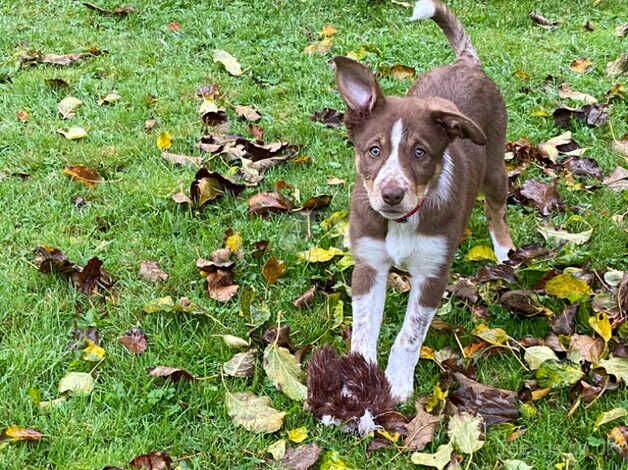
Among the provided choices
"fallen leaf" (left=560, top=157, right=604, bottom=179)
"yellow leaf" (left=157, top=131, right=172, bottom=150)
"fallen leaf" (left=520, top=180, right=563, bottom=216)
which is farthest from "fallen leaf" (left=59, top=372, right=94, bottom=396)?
"fallen leaf" (left=560, top=157, right=604, bottom=179)

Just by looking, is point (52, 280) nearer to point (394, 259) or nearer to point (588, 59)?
point (394, 259)

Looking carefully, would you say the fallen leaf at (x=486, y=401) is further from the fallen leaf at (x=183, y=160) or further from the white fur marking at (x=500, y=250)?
the fallen leaf at (x=183, y=160)

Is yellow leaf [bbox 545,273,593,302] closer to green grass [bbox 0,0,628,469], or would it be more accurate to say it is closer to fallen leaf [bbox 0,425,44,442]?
green grass [bbox 0,0,628,469]

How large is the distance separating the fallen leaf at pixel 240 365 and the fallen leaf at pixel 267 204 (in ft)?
4.36

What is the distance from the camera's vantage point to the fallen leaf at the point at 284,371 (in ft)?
11.5

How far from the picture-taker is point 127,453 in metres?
3.19

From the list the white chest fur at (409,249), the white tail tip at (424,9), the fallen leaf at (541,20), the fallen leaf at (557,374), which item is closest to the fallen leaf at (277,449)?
the white chest fur at (409,249)

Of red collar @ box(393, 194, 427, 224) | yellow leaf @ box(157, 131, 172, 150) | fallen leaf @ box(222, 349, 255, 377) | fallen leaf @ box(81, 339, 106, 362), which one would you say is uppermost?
red collar @ box(393, 194, 427, 224)

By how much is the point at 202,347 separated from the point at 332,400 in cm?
74

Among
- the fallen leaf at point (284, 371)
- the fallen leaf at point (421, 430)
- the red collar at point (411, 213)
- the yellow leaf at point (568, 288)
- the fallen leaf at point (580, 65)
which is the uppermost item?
the red collar at point (411, 213)

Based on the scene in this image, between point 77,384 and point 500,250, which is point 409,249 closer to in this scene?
point 500,250

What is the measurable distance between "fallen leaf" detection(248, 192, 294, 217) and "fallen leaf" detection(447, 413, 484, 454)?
1949 millimetres

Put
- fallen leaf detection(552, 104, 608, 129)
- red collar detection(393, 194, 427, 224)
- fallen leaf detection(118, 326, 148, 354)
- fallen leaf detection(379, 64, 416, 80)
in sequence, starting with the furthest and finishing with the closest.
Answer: fallen leaf detection(379, 64, 416, 80) → fallen leaf detection(552, 104, 608, 129) → fallen leaf detection(118, 326, 148, 354) → red collar detection(393, 194, 427, 224)

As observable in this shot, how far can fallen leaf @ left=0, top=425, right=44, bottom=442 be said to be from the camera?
3.19m
